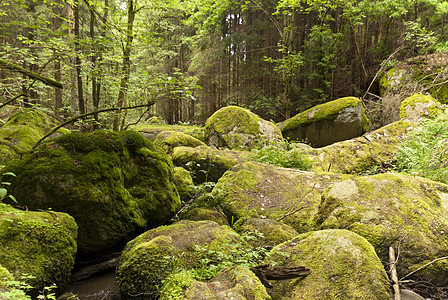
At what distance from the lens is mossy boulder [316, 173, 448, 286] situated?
2936mm

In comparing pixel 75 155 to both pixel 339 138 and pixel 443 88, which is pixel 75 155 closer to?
pixel 339 138

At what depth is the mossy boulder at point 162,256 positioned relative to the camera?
2695 mm

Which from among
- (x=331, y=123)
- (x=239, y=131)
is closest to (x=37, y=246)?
(x=239, y=131)

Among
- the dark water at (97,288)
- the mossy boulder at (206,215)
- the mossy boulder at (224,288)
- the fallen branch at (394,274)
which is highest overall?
the mossy boulder at (224,288)

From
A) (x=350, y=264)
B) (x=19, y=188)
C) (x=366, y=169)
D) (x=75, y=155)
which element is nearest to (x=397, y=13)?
(x=366, y=169)

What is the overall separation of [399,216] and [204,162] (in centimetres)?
453

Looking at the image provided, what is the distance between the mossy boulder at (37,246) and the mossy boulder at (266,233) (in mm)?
2377

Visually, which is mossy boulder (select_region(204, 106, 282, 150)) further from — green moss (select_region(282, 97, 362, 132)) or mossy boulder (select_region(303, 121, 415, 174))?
mossy boulder (select_region(303, 121, 415, 174))

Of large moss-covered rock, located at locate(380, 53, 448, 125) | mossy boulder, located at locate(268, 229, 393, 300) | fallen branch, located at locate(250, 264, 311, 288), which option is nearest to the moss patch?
fallen branch, located at locate(250, 264, 311, 288)

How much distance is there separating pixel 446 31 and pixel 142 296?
61.9 ft

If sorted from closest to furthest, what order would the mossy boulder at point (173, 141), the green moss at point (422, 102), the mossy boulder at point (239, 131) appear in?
the green moss at point (422, 102) → the mossy boulder at point (173, 141) → the mossy boulder at point (239, 131)

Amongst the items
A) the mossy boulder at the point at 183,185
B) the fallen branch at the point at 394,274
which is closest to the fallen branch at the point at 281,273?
the fallen branch at the point at 394,274

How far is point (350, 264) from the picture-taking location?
2.48m

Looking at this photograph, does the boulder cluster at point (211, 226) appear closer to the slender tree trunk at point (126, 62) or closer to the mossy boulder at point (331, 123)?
the slender tree trunk at point (126, 62)
